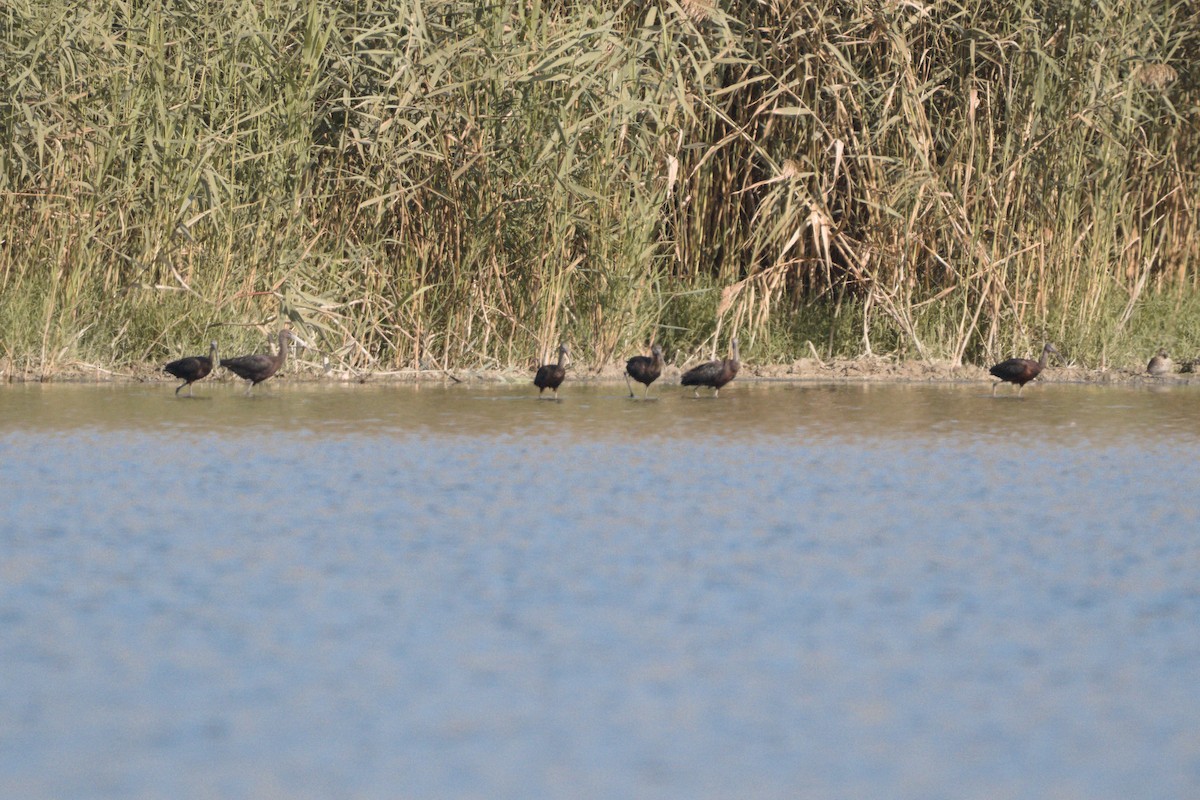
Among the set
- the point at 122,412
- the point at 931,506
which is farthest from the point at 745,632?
the point at 122,412

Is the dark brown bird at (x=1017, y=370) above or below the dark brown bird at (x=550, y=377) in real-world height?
above

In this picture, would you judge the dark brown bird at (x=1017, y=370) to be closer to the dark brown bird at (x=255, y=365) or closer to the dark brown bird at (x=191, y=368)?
the dark brown bird at (x=255, y=365)

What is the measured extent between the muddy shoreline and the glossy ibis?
0.05 meters

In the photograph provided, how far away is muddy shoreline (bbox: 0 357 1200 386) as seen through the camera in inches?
598

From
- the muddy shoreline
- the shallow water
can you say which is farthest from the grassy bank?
the shallow water

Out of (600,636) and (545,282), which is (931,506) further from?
(545,282)

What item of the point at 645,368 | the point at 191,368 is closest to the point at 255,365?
the point at 191,368

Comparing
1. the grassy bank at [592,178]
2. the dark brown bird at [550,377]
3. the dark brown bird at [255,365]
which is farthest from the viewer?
the grassy bank at [592,178]

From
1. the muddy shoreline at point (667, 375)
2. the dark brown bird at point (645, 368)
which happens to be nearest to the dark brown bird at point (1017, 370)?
the muddy shoreline at point (667, 375)

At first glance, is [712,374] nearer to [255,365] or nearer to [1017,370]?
[1017,370]

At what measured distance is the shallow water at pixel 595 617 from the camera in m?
4.54

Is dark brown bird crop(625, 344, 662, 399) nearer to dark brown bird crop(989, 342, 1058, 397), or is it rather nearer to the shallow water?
dark brown bird crop(989, 342, 1058, 397)

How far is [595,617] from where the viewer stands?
20.1 feet

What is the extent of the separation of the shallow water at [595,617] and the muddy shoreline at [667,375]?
12.3ft
